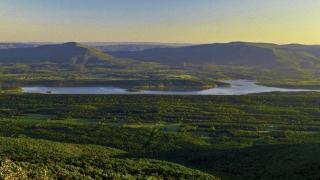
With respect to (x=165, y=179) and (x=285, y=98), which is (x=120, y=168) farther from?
(x=285, y=98)

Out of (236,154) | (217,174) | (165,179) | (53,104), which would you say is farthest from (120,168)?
(53,104)

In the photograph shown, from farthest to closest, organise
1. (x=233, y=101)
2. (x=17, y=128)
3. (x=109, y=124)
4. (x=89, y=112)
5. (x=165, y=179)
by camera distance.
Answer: (x=233, y=101)
(x=89, y=112)
(x=109, y=124)
(x=17, y=128)
(x=165, y=179)

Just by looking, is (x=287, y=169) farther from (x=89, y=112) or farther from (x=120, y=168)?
(x=89, y=112)

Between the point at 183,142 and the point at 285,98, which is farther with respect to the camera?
the point at 285,98

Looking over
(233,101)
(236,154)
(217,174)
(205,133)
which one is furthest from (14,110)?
(217,174)

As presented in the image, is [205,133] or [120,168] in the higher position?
[120,168]

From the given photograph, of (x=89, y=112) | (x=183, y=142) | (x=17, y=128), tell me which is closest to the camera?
(x=183, y=142)
